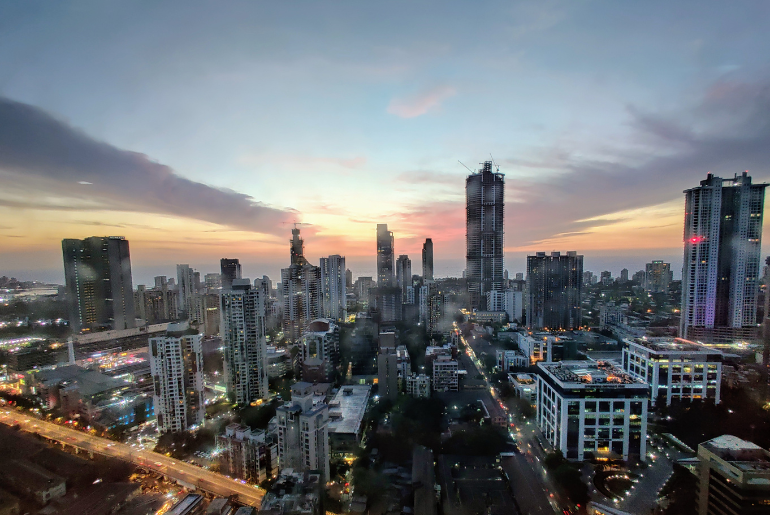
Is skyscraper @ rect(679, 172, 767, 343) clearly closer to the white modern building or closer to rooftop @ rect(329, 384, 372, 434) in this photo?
the white modern building

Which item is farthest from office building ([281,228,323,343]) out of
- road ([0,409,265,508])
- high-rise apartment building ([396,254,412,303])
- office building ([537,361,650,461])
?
office building ([537,361,650,461])

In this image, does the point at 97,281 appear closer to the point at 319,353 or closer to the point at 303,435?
the point at 319,353

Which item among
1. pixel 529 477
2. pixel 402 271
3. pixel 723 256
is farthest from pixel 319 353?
pixel 723 256

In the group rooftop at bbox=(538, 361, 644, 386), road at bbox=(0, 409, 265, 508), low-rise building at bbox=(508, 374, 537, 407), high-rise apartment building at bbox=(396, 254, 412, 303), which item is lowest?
low-rise building at bbox=(508, 374, 537, 407)

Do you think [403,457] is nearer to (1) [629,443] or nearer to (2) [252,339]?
(1) [629,443]

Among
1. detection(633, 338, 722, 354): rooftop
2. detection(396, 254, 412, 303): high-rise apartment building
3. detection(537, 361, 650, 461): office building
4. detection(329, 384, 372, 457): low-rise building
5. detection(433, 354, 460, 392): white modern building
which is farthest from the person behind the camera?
detection(396, 254, 412, 303): high-rise apartment building

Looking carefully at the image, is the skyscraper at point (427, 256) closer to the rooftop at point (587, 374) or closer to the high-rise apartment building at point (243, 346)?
the high-rise apartment building at point (243, 346)

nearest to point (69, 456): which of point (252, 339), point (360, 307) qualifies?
point (252, 339)
